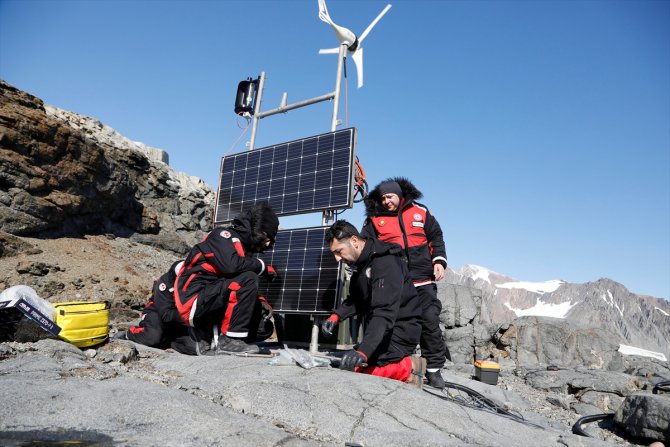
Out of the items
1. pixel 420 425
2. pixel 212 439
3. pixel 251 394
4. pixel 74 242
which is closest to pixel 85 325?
pixel 251 394

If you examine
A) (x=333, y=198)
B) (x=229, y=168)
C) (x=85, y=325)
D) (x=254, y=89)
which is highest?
(x=254, y=89)

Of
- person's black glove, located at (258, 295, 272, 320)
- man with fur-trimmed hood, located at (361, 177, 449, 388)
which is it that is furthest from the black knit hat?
person's black glove, located at (258, 295, 272, 320)

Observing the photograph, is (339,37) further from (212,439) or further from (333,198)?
(212,439)

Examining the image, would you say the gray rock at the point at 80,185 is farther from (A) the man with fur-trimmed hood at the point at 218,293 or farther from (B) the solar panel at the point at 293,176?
(A) the man with fur-trimmed hood at the point at 218,293

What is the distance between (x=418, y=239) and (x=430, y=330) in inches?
48.1

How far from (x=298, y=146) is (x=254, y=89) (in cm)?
296

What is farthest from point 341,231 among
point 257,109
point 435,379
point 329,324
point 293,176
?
point 257,109

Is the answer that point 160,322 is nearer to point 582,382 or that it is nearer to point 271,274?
point 271,274

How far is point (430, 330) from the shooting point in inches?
219

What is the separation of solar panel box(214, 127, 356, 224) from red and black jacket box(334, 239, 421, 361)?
2.32 metres

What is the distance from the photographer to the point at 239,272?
556 centimetres

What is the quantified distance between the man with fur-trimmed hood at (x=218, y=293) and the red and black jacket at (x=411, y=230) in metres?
1.74

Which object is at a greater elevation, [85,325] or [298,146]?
[298,146]

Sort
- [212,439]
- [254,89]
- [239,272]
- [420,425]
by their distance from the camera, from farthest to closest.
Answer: [254,89], [239,272], [420,425], [212,439]
